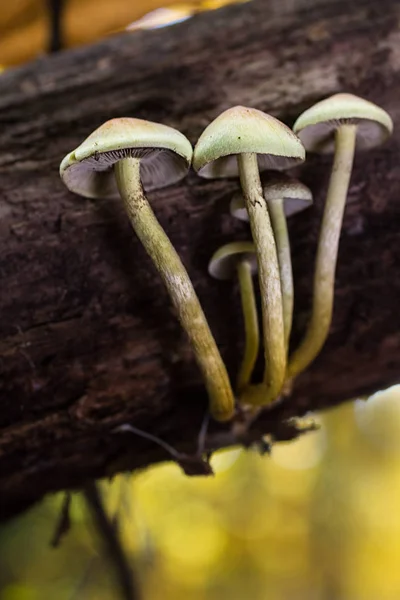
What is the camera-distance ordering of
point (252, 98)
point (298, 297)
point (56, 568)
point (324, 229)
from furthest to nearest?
1. point (56, 568)
2. point (252, 98)
3. point (298, 297)
4. point (324, 229)

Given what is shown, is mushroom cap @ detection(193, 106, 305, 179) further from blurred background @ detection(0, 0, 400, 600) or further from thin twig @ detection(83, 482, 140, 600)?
blurred background @ detection(0, 0, 400, 600)

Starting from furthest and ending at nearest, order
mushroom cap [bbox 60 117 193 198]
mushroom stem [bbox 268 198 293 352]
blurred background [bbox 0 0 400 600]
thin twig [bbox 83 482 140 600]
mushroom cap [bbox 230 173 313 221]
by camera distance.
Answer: blurred background [bbox 0 0 400 600] → thin twig [bbox 83 482 140 600] → mushroom stem [bbox 268 198 293 352] → mushroom cap [bbox 230 173 313 221] → mushroom cap [bbox 60 117 193 198]

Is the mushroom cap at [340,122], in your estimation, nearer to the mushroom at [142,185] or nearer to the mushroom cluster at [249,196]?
the mushroom cluster at [249,196]

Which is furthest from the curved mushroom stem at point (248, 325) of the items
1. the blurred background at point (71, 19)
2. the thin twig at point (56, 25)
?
the thin twig at point (56, 25)

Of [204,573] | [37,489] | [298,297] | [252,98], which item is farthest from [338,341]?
[204,573]

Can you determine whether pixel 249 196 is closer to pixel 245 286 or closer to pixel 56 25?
pixel 245 286

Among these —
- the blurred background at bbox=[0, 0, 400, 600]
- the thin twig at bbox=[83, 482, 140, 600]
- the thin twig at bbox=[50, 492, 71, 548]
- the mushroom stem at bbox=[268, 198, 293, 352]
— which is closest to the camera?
the mushroom stem at bbox=[268, 198, 293, 352]

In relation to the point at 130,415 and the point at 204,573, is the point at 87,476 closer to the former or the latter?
the point at 130,415

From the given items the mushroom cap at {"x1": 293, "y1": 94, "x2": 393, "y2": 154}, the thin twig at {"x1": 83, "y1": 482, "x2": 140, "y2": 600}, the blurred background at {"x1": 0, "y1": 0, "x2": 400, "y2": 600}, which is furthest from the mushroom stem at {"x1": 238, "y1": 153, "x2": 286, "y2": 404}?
the blurred background at {"x1": 0, "y1": 0, "x2": 400, "y2": 600}

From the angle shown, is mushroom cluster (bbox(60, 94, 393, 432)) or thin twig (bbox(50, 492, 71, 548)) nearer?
mushroom cluster (bbox(60, 94, 393, 432))
